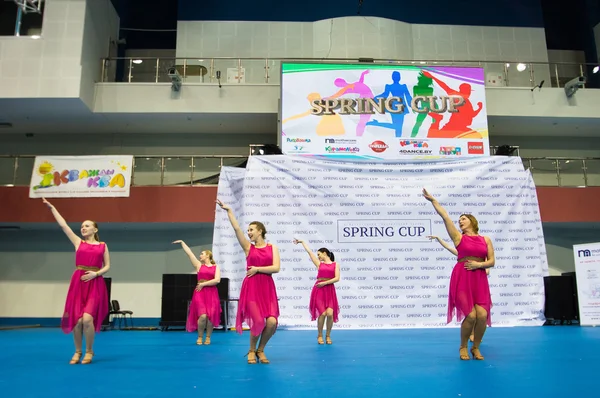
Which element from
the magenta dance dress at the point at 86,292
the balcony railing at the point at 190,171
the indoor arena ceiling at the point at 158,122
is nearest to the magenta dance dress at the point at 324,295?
the magenta dance dress at the point at 86,292

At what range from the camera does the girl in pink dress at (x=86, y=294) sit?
554 cm

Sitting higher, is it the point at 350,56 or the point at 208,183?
the point at 350,56

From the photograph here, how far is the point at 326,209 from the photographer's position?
39.9 ft

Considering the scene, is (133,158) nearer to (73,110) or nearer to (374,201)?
(73,110)

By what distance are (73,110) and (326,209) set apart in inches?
358

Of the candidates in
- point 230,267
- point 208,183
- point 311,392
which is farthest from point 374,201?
point 311,392

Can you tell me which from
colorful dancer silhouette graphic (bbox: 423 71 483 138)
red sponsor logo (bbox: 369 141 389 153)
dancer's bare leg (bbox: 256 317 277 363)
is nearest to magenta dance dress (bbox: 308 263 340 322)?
dancer's bare leg (bbox: 256 317 277 363)

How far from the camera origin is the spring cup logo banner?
1184 cm

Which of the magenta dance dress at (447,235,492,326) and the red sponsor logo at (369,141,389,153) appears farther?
the red sponsor logo at (369,141,389,153)

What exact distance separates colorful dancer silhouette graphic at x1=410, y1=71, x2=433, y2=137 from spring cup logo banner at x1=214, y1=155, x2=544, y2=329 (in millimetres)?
1180

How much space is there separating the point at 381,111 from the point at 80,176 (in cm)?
834

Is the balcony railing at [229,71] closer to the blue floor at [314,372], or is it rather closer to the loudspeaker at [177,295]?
the loudspeaker at [177,295]

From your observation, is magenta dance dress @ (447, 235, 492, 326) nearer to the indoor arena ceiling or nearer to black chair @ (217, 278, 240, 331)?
black chair @ (217, 278, 240, 331)

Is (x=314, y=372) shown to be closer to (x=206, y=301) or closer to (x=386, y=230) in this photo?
(x=206, y=301)
